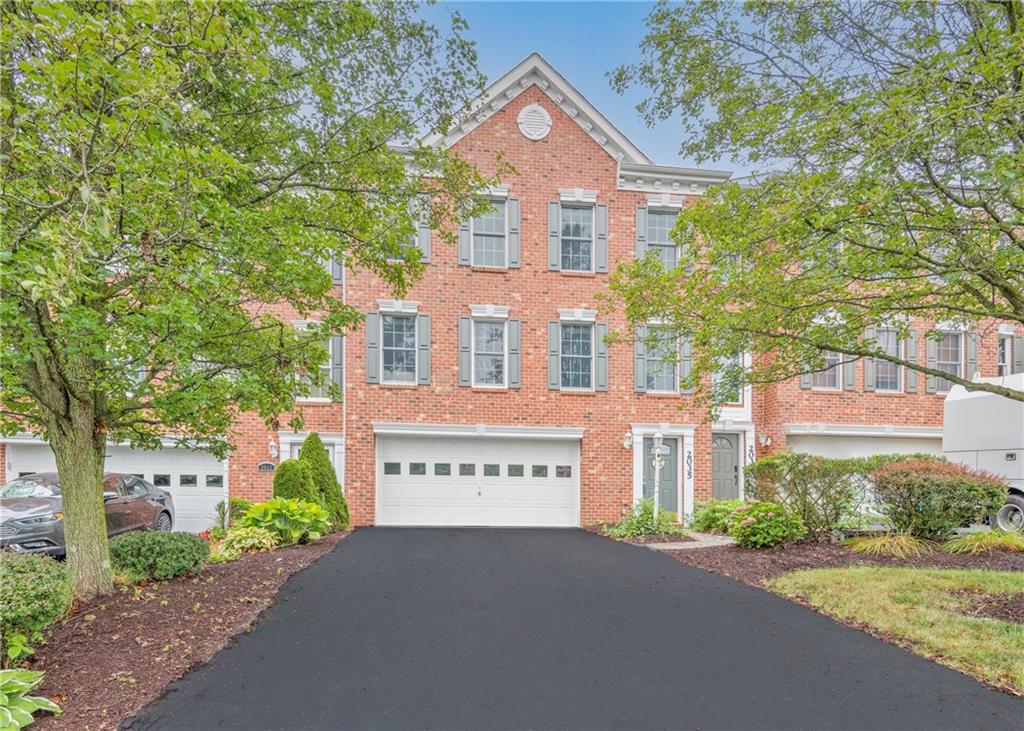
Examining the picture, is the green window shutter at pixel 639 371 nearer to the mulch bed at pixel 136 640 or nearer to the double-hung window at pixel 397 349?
the double-hung window at pixel 397 349

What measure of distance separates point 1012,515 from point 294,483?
1337 cm

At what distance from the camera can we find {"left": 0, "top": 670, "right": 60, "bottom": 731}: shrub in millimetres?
2579

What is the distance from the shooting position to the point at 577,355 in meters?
11.4

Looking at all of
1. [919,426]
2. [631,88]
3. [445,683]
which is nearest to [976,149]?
[631,88]

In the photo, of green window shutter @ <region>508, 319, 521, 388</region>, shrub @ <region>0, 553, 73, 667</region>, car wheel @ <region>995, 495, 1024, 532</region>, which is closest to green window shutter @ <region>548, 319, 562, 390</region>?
green window shutter @ <region>508, 319, 521, 388</region>

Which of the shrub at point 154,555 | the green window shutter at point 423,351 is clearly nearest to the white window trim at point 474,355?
the green window shutter at point 423,351

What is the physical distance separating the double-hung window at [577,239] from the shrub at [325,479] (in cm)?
660

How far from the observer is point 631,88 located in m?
5.66

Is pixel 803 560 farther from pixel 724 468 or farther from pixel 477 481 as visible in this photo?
pixel 477 481

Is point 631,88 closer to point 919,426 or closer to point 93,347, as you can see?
point 93,347

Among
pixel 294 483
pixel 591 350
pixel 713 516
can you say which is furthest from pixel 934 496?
pixel 294 483

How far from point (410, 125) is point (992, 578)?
821 cm

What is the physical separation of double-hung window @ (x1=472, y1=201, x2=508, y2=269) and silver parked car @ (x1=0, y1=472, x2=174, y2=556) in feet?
25.6

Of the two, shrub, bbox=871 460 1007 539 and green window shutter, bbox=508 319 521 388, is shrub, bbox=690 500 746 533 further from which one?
green window shutter, bbox=508 319 521 388
